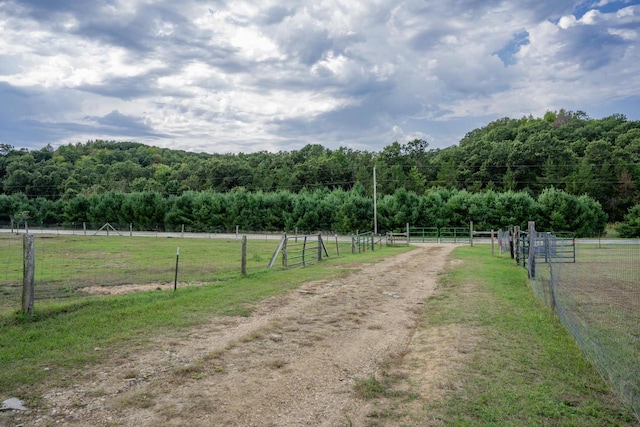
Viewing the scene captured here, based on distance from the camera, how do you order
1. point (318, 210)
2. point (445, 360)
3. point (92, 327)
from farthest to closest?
point (318, 210) → point (92, 327) → point (445, 360)

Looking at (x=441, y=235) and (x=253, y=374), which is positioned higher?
(x=441, y=235)

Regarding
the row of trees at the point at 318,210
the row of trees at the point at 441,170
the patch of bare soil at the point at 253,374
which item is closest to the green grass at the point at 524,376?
the patch of bare soil at the point at 253,374

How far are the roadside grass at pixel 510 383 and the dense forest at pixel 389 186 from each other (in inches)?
1600

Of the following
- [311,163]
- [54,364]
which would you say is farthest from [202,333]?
[311,163]

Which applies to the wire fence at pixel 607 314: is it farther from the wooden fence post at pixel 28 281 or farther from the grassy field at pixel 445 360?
the wooden fence post at pixel 28 281

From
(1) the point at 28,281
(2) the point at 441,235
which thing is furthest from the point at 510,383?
(2) the point at 441,235

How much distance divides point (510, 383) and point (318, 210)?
49034 millimetres

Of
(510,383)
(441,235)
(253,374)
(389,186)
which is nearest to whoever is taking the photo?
(510,383)

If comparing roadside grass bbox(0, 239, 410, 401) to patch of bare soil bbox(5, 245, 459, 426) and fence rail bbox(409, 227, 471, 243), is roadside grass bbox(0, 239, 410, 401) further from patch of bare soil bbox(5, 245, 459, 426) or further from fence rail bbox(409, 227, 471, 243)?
fence rail bbox(409, 227, 471, 243)

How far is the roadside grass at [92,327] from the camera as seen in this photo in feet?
18.2

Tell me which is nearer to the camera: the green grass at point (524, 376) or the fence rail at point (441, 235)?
the green grass at point (524, 376)

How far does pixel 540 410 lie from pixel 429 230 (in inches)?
1733

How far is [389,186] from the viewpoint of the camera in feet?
242

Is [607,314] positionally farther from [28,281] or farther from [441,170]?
[441,170]
